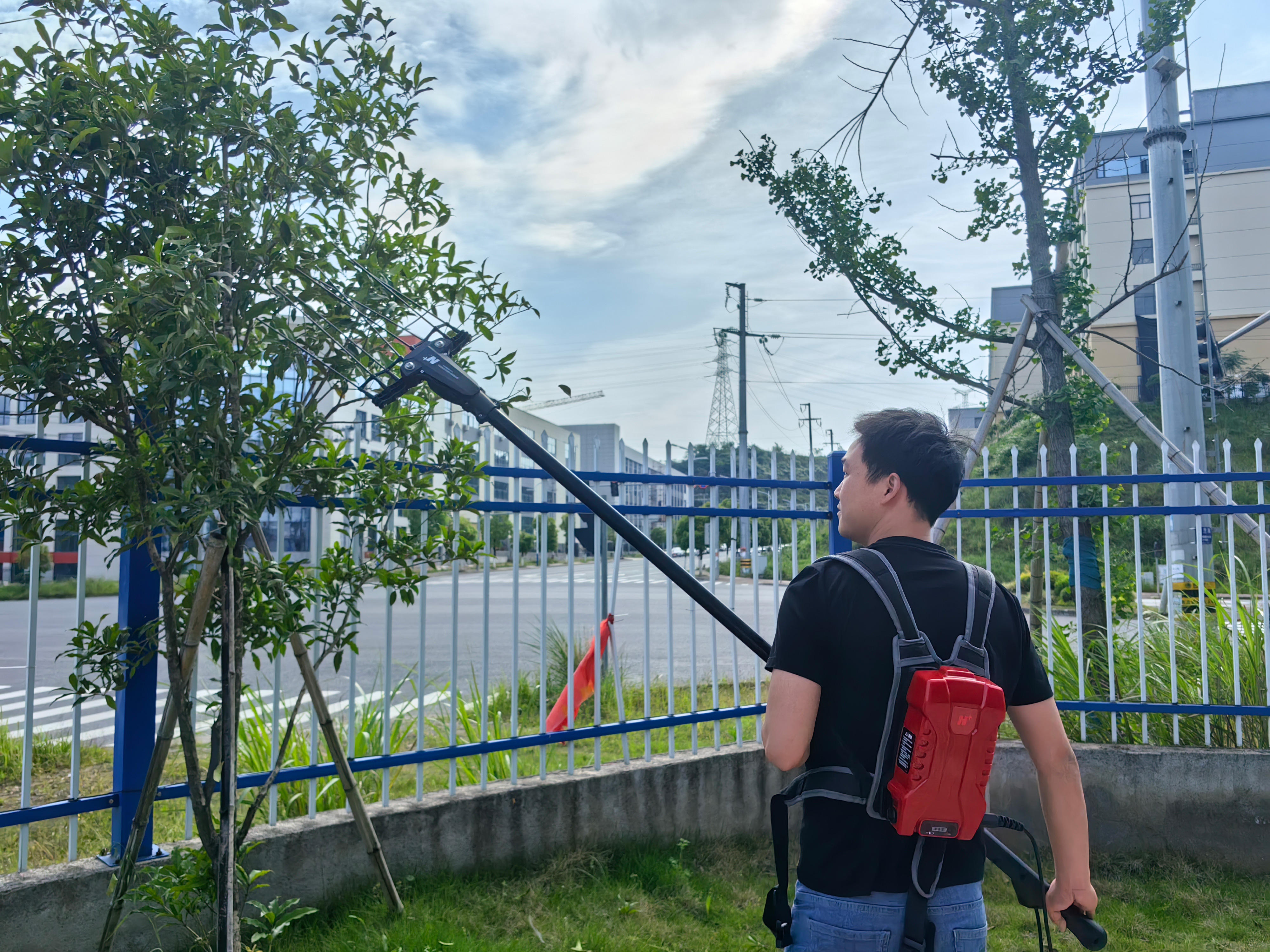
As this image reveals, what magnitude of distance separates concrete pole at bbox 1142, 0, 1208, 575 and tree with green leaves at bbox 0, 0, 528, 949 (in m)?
5.52

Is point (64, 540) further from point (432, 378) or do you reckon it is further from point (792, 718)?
point (792, 718)

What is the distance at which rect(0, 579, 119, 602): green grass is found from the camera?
9.80m

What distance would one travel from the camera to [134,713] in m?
2.98

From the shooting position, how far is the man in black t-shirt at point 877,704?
67.7 inches

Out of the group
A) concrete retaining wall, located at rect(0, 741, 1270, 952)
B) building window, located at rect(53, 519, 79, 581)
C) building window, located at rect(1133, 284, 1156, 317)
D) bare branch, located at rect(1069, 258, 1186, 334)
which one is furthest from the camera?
building window, located at rect(1133, 284, 1156, 317)

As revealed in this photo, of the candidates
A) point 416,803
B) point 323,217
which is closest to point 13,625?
point 416,803

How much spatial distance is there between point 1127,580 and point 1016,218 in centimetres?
264

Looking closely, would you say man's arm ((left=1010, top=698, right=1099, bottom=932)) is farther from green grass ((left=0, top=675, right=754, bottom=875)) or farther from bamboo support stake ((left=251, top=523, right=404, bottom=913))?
green grass ((left=0, top=675, right=754, bottom=875))

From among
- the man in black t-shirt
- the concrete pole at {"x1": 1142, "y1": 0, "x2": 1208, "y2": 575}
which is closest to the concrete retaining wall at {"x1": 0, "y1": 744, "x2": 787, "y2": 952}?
the man in black t-shirt

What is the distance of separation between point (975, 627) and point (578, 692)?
140 inches

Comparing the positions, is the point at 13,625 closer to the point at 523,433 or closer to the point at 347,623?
the point at 347,623

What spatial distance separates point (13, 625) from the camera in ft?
50.1

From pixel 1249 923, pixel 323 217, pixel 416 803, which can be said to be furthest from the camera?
pixel 1249 923

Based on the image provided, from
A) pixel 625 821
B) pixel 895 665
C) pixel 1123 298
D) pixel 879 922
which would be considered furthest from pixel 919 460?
pixel 1123 298
